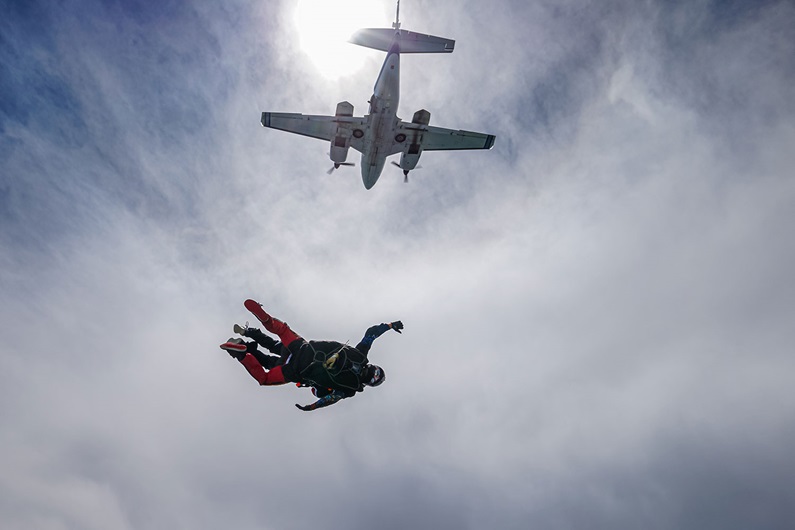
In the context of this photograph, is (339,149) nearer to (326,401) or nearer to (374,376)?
(374,376)

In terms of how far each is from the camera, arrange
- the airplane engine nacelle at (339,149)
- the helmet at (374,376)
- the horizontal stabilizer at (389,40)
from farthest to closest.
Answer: the airplane engine nacelle at (339,149)
the horizontal stabilizer at (389,40)
the helmet at (374,376)

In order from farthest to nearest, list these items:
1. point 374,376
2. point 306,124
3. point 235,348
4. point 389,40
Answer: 1. point 306,124
2. point 389,40
3. point 374,376
4. point 235,348

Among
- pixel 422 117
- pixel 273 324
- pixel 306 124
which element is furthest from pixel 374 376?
pixel 306 124

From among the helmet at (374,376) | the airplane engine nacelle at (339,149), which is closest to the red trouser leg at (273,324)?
the helmet at (374,376)

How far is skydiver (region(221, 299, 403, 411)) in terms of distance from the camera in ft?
37.0

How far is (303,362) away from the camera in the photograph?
11414 mm

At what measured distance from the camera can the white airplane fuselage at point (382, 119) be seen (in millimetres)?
26609

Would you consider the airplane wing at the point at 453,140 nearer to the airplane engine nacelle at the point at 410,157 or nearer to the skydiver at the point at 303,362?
the airplane engine nacelle at the point at 410,157

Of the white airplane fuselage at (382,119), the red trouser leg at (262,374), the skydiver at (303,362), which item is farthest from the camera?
the white airplane fuselage at (382,119)

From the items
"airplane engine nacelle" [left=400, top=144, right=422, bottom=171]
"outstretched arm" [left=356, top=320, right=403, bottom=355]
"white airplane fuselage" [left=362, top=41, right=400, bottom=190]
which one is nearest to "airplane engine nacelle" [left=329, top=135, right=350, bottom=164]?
"white airplane fuselage" [left=362, top=41, right=400, bottom=190]

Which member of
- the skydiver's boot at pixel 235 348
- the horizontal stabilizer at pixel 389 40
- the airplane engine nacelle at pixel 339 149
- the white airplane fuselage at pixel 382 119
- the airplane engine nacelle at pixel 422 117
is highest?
the horizontal stabilizer at pixel 389 40

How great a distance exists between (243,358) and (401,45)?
27155 millimetres

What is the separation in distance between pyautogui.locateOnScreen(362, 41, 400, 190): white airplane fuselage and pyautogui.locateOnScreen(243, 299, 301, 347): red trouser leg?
807 inches

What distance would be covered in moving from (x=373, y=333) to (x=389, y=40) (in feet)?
83.8
